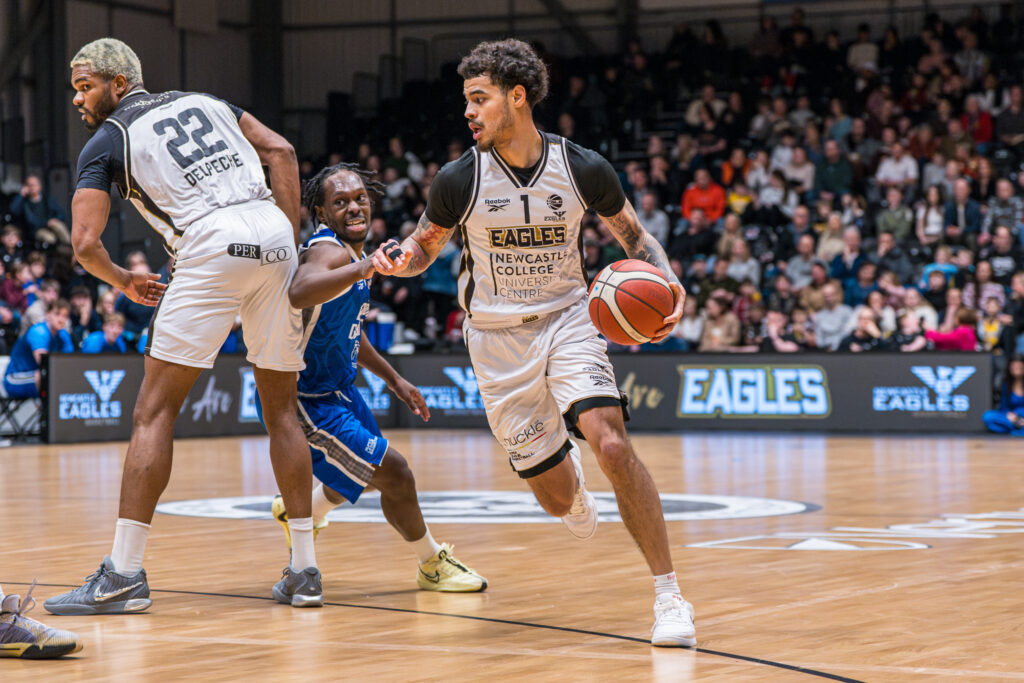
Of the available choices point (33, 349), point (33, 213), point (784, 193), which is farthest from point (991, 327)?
point (33, 213)

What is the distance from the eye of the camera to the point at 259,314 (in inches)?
211

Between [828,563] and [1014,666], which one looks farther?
[828,563]

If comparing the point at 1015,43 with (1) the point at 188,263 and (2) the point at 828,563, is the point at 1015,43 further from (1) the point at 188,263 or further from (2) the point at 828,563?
(1) the point at 188,263

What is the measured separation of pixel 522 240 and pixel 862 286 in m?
13.9

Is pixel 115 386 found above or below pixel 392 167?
below

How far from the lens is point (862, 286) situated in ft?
59.2

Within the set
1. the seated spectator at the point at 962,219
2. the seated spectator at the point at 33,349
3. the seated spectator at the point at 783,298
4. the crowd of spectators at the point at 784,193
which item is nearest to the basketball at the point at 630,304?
the crowd of spectators at the point at 784,193

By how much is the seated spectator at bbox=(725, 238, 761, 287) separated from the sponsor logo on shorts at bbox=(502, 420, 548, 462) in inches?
560

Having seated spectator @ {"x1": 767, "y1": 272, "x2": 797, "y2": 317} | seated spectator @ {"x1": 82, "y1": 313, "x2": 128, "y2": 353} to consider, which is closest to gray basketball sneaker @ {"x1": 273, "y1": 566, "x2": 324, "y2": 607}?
seated spectator @ {"x1": 82, "y1": 313, "x2": 128, "y2": 353}

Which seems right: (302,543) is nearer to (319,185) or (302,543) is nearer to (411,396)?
(411,396)

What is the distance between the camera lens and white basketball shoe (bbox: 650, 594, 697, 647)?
14.2 feet

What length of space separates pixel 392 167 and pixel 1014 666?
20.5m

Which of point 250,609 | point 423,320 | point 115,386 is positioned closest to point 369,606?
point 250,609

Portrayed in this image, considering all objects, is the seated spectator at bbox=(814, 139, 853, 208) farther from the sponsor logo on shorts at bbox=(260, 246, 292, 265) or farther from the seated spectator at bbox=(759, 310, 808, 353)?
the sponsor logo on shorts at bbox=(260, 246, 292, 265)
